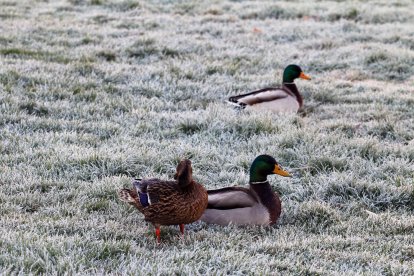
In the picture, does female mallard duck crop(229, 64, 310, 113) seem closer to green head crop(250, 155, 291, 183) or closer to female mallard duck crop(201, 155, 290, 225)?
green head crop(250, 155, 291, 183)

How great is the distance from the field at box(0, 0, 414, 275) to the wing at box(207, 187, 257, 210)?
196mm

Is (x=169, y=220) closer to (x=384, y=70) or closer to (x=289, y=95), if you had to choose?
(x=289, y=95)

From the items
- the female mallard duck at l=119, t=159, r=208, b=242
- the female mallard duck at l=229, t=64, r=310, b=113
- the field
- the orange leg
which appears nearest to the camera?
the field

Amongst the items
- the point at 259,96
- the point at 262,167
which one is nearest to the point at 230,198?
the point at 262,167

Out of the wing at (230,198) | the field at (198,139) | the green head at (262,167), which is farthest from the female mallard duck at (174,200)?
the green head at (262,167)

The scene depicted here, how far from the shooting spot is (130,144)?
678 cm

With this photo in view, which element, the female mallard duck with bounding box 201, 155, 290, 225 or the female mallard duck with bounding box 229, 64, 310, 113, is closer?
the female mallard duck with bounding box 201, 155, 290, 225

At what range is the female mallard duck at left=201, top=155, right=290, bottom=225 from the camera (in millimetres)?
5109

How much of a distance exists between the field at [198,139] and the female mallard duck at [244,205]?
0.32ft

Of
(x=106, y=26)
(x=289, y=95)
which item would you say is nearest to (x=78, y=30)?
(x=106, y=26)

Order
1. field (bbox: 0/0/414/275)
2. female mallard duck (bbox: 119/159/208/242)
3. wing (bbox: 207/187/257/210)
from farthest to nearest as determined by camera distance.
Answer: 1. wing (bbox: 207/187/257/210)
2. female mallard duck (bbox: 119/159/208/242)
3. field (bbox: 0/0/414/275)

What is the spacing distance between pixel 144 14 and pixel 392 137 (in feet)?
29.4

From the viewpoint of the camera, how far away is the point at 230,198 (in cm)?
514

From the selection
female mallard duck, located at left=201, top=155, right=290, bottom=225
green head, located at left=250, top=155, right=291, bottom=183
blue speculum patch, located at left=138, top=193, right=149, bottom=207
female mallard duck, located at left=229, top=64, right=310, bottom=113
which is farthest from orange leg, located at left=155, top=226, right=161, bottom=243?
female mallard duck, located at left=229, top=64, right=310, bottom=113
